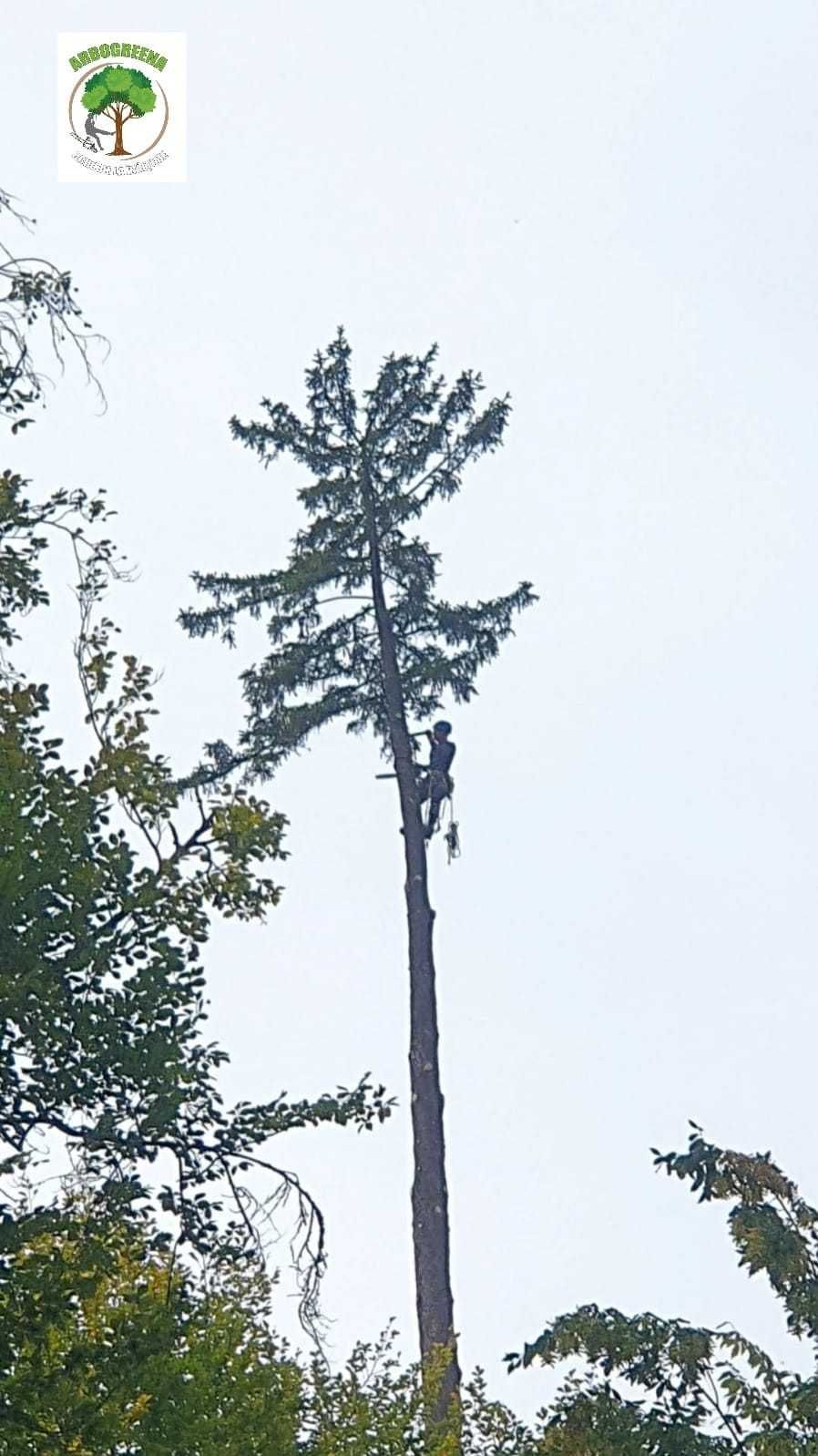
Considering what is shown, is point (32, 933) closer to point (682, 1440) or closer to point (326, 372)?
point (682, 1440)

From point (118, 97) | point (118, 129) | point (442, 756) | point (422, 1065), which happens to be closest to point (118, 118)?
point (118, 129)

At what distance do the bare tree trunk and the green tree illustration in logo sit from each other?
264 inches

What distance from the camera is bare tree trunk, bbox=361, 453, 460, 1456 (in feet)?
65.3

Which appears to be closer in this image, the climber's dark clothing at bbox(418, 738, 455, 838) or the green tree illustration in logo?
the green tree illustration in logo

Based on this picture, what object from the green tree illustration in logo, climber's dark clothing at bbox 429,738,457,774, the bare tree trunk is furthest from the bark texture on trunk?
climber's dark clothing at bbox 429,738,457,774

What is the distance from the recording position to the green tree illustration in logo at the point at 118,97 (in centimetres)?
1703

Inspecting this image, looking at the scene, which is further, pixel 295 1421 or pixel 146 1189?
pixel 295 1421

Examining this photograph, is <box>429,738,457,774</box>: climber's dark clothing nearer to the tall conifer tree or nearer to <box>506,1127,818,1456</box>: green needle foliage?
the tall conifer tree

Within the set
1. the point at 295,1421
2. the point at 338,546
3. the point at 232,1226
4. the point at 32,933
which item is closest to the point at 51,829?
the point at 32,933

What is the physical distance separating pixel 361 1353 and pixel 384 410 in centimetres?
1175

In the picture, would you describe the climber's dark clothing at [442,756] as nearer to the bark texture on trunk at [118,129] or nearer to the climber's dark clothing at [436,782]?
the climber's dark clothing at [436,782]

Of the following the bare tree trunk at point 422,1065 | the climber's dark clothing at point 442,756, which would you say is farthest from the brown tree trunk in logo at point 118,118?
the climber's dark clothing at point 442,756

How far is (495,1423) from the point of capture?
16.8m

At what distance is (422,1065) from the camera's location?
68.8 feet
